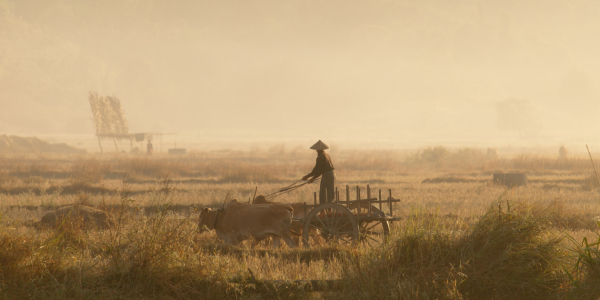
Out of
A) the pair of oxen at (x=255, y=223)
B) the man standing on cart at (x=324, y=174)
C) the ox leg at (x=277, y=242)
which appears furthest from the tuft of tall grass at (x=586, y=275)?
the ox leg at (x=277, y=242)

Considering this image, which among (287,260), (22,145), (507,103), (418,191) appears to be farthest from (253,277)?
(507,103)

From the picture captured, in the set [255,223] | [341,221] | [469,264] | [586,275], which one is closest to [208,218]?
[255,223]

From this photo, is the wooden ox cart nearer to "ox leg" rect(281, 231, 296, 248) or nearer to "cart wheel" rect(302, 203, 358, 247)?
"cart wheel" rect(302, 203, 358, 247)

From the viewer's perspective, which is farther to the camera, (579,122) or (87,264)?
(579,122)

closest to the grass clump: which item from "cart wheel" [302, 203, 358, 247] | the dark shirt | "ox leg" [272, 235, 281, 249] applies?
"cart wheel" [302, 203, 358, 247]

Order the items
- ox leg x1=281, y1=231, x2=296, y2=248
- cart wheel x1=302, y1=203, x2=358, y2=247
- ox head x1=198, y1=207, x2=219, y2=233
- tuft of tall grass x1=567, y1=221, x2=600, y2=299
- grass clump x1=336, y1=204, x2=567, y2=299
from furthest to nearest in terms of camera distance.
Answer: ox head x1=198, y1=207, x2=219, y2=233, ox leg x1=281, y1=231, x2=296, y2=248, cart wheel x1=302, y1=203, x2=358, y2=247, grass clump x1=336, y1=204, x2=567, y2=299, tuft of tall grass x1=567, y1=221, x2=600, y2=299

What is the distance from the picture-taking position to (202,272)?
236 inches

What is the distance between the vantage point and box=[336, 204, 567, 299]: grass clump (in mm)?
5645

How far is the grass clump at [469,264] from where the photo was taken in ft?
18.5

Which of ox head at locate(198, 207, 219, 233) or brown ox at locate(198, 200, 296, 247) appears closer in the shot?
brown ox at locate(198, 200, 296, 247)

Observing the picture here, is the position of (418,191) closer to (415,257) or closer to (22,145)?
(415,257)

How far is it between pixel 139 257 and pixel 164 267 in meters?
0.35

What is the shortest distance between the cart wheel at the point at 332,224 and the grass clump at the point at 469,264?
2.33m

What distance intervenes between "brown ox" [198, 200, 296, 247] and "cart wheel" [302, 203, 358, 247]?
441mm
